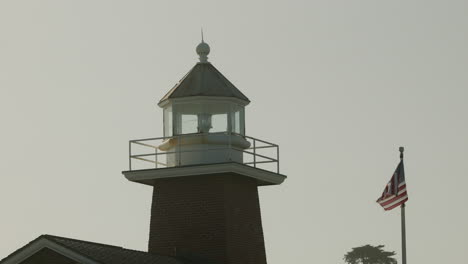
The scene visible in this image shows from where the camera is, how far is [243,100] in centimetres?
4647

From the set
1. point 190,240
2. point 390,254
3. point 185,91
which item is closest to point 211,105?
point 185,91

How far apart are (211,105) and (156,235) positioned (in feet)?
13.9

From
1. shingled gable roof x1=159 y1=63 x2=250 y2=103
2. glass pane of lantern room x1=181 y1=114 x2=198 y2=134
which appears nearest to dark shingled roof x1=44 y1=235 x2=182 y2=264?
glass pane of lantern room x1=181 y1=114 x2=198 y2=134

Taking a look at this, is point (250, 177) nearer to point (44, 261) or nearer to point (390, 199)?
point (390, 199)

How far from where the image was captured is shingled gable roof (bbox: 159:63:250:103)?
45.7m

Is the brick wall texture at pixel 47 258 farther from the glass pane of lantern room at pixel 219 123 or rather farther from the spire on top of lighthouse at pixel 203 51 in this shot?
the spire on top of lighthouse at pixel 203 51

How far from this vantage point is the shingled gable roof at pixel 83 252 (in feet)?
130

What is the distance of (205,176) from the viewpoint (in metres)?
45.2

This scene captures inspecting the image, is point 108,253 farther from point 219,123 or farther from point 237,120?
point 237,120

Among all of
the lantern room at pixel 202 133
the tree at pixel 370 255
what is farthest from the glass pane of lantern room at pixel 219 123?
the tree at pixel 370 255

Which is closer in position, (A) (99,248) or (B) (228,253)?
(A) (99,248)

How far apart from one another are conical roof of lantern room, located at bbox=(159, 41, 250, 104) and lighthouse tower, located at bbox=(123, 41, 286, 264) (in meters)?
0.03

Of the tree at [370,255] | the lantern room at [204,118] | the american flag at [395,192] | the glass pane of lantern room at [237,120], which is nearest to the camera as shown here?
the american flag at [395,192]

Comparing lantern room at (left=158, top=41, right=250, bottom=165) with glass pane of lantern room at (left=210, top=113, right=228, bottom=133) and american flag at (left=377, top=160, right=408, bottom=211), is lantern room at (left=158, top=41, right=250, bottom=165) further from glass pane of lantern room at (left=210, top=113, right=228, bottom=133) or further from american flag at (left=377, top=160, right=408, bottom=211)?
american flag at (left=377, top=160, right=408, bottom=211)
